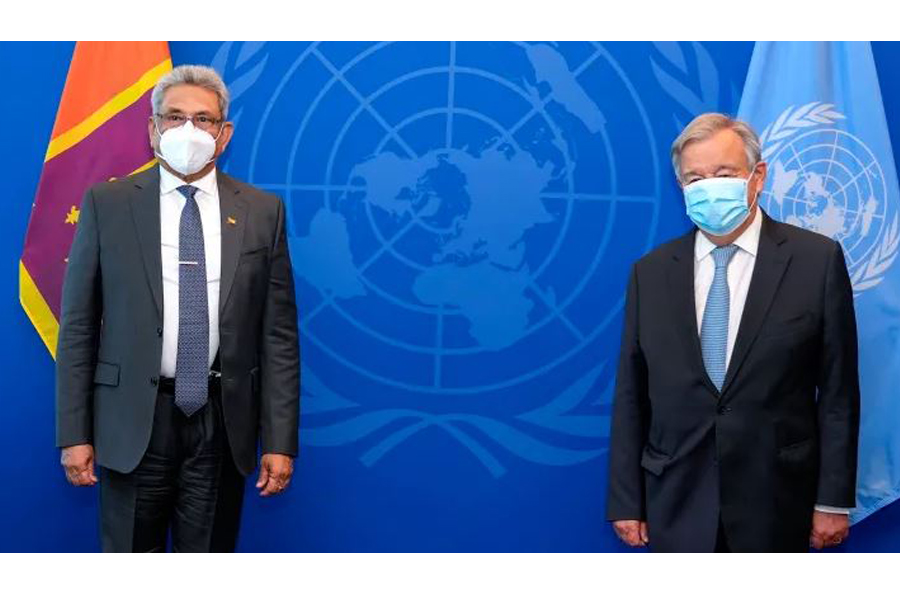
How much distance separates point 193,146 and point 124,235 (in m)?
0.30

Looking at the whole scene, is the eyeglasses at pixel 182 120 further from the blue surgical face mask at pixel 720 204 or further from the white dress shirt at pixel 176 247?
the blue surgical face mask at pixel 720 204

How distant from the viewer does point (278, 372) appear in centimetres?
261

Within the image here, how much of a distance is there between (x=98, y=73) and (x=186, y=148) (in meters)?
0.82

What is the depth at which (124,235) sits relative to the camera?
2.52 metres

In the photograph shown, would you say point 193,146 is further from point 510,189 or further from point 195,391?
point 510,189

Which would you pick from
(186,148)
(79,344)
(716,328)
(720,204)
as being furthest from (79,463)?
(720,204)

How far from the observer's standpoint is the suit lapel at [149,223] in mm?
2486

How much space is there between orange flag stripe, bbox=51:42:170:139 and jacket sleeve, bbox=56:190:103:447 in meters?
0.81

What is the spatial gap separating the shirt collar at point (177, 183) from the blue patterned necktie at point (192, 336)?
0.19 metres

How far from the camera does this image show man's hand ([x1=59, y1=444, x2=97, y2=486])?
98.0 inches

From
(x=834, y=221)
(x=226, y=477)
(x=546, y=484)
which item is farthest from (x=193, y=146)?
(x=834, y=221)

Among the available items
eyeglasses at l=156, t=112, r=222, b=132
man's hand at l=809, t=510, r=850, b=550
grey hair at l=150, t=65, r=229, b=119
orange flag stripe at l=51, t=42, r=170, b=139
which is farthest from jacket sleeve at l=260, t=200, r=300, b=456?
man's hand at l=809, t=510, r=850, b=550

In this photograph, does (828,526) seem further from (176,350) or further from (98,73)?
(98,73)

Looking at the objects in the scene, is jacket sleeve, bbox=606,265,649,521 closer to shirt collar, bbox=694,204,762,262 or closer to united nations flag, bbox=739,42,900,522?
shirt collar, bbox=694,204,762,262
